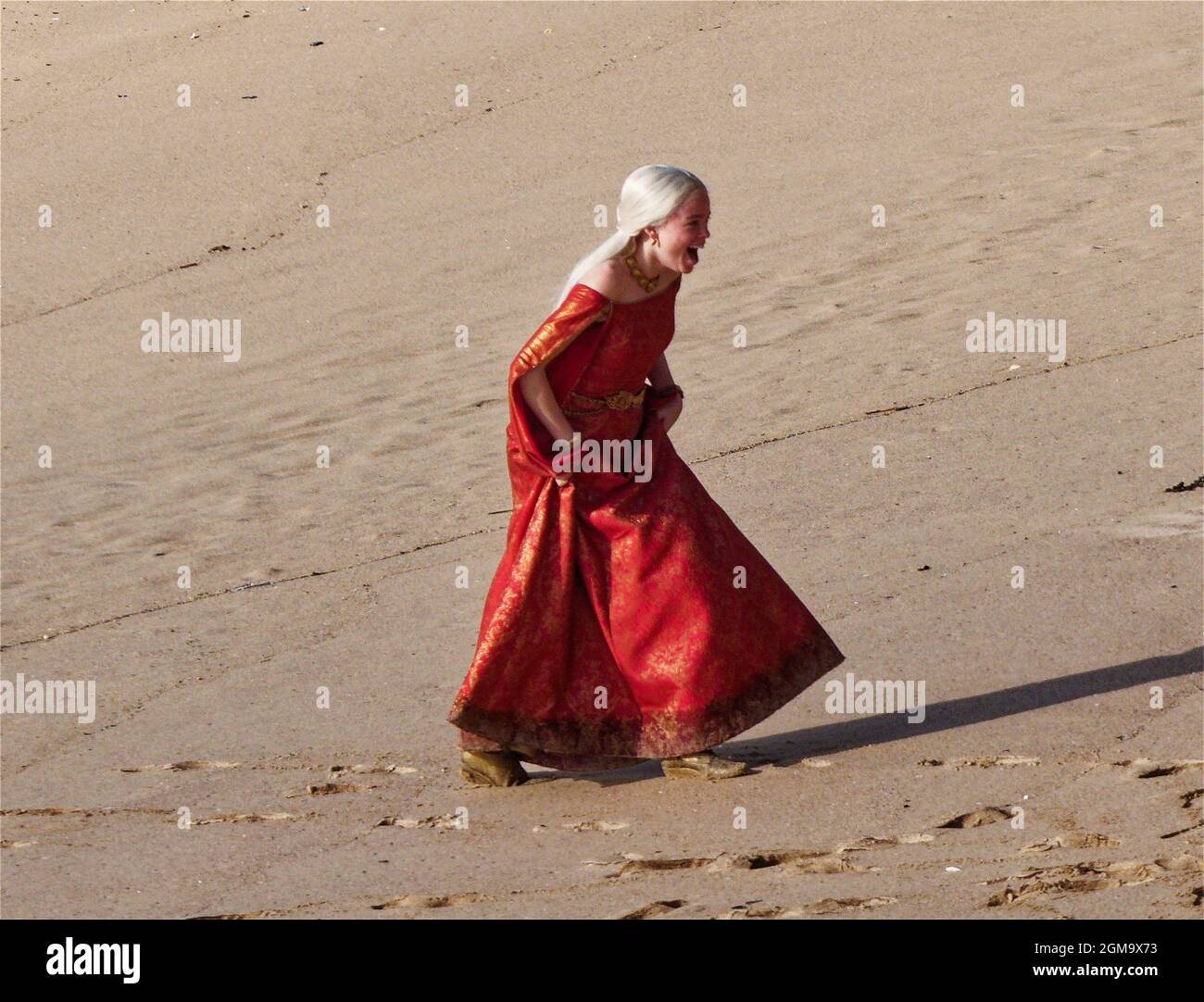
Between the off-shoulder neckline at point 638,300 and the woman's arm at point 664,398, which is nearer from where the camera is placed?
the off-shoulder neckline at point 638,300

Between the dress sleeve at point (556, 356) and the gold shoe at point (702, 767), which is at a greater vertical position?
the dress sleeve at point (556, 356)

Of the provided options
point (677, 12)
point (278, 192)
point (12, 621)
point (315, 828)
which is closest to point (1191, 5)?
A: point (677, 12)

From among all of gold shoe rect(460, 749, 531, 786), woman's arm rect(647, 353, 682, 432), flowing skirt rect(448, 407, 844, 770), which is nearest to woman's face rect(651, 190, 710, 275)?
woman's arm rect(647, 353, 682, 432)

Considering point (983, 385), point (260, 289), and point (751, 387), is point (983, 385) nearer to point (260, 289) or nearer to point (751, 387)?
point (751, 387)

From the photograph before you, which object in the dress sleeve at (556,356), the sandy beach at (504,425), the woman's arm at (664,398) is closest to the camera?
the sandy beach at (504,425)

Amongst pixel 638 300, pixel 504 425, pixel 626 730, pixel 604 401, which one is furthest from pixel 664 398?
pixel 504 425

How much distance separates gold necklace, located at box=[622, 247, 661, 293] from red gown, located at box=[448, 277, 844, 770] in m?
0.05

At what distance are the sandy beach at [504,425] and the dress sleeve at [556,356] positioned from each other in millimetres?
951

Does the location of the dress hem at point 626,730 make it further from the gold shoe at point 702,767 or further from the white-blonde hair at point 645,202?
the white-blonde hair at point 645,202

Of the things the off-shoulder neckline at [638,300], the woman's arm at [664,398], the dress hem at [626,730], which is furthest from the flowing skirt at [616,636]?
the off-shoulder neckline at [638,300]

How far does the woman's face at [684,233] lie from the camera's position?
4688mm

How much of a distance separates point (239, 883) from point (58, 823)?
84 centimetres

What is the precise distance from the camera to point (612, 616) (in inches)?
194

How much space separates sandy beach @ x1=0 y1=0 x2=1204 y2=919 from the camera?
462 cm
